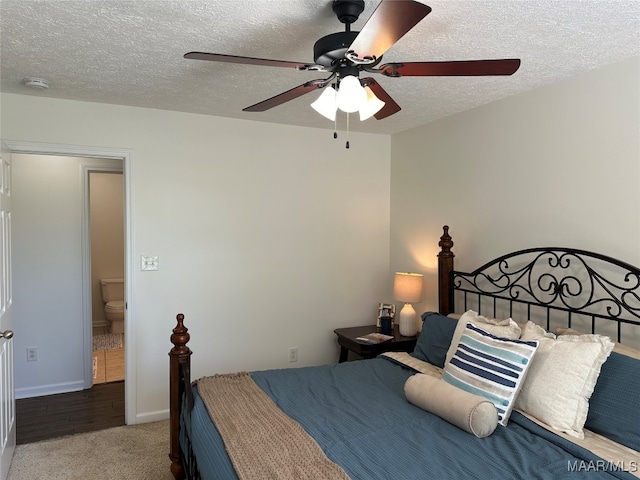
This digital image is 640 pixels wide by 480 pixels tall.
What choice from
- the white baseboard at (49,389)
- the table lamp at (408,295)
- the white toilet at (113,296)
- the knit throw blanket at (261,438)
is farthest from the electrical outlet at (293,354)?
the white toilet at (113,296)

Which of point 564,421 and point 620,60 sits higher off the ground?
point 620,60

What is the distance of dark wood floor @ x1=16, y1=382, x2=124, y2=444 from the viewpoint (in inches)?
131

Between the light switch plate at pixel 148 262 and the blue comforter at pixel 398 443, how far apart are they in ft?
4.48

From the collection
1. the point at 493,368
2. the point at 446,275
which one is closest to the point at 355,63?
the point at 493,368

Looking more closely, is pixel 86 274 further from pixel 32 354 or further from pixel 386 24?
pixel 386 24

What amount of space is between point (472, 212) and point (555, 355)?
146 cm

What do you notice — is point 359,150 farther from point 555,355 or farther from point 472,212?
point 555,355

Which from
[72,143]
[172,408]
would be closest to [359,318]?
[172,408]

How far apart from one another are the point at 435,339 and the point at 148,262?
2140 millimetres

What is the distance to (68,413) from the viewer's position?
364 cm

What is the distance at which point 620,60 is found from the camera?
2.33 metres

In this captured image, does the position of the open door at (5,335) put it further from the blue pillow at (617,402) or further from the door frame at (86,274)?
the blue pillow at (617,402)

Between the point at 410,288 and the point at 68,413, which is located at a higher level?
the point at 410,288

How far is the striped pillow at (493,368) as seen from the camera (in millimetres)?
2031
